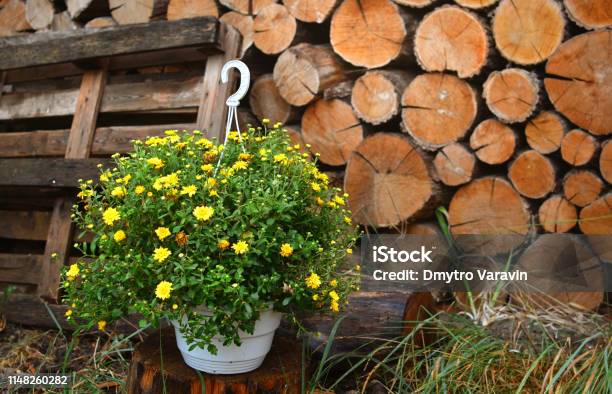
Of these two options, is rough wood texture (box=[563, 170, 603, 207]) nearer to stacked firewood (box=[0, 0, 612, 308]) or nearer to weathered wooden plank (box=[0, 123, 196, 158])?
stacked firewood (box=[0, 0, 612, 308])

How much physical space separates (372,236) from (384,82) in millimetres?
558

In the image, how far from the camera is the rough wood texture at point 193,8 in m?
2.49

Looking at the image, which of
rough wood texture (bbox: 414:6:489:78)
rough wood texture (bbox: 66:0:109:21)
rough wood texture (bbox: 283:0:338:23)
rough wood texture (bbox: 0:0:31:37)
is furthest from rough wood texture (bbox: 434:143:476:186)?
rough wood texture (bbox: 0:0:31:37)

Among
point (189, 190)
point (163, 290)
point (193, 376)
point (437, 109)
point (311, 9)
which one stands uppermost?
point (311, 9)

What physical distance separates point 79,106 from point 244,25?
712mm

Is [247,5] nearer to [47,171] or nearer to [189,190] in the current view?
[47,171]

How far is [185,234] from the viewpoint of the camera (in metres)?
1.27

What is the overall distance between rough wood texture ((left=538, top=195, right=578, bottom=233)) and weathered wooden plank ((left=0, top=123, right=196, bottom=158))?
47.6 inches

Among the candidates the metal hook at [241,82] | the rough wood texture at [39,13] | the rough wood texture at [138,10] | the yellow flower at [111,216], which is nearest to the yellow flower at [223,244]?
the yellow flower at [111,216]

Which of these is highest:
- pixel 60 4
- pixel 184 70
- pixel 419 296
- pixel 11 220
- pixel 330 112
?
pixel 60 4

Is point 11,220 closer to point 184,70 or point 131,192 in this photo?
point 184,70

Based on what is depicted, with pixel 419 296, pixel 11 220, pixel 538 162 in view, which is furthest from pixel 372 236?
pixel 11 220

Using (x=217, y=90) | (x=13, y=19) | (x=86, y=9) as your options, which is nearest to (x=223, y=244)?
(x=217, y=90)

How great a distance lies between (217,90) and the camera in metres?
2.14
